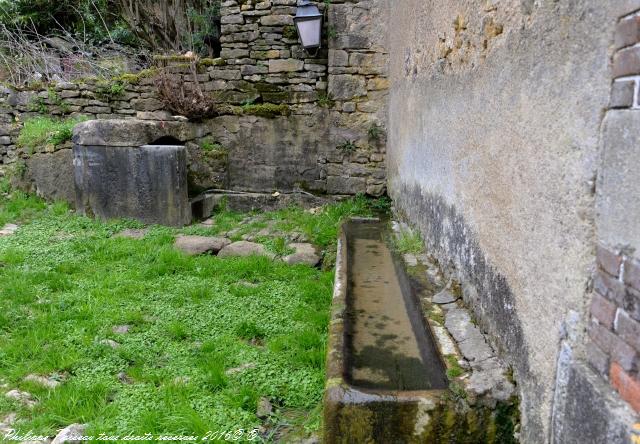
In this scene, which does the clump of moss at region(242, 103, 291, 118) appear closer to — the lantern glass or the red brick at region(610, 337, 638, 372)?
the lantern glass

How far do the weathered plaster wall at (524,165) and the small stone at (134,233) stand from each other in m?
3.31

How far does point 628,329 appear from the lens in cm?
112

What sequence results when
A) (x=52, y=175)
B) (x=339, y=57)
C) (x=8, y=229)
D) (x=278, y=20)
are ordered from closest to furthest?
(x=8, y=229)
(x=339, y=57)
(x=52, y=175)
(x=278, y=20)

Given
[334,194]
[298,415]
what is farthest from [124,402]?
[334,194]

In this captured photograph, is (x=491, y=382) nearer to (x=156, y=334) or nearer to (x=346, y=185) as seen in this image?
(x=156, y=334)

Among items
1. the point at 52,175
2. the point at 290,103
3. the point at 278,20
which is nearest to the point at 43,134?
the point at 52,175

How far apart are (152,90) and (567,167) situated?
642cm

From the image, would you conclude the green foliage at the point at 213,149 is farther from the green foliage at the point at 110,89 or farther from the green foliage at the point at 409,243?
the green foliage at the point at 409,243

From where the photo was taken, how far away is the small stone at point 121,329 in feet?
10.1

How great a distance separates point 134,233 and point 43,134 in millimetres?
2229

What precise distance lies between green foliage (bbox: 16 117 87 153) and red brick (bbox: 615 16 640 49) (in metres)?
6.13

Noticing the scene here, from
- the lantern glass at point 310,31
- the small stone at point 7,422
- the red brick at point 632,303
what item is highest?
the lantern glass at point 310,31

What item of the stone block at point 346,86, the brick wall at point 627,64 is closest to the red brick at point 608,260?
the brick wall at point 627,64

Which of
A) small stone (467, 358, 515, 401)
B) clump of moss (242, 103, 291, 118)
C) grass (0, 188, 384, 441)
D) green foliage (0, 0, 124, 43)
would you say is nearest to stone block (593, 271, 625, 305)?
small stone (467, 358, 515, 401)
